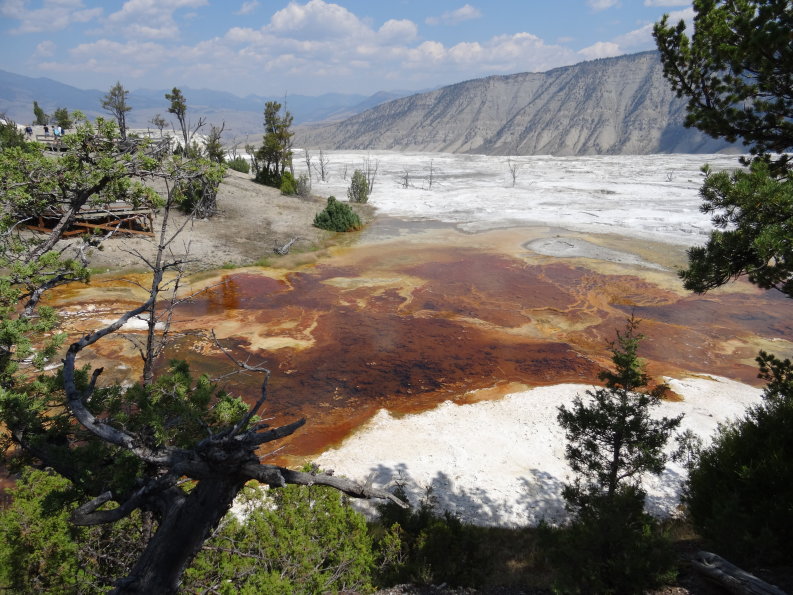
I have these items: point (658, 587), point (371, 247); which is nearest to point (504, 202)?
point (371, 247)

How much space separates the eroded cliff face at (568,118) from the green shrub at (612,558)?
137747 mm

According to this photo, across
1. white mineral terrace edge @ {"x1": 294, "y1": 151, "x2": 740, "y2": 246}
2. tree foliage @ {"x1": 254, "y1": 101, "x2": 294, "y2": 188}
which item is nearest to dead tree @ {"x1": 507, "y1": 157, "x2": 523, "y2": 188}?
white mineral terrace edge @ {"x1": 294, "y1": 151, "x2": 740, "y2": 246}

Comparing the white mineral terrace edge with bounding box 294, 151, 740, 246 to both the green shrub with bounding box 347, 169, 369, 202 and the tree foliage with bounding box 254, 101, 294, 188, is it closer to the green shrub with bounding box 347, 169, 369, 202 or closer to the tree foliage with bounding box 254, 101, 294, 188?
the green shrub with bounding box 347, 169, 369, 202

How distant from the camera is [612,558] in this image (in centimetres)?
595

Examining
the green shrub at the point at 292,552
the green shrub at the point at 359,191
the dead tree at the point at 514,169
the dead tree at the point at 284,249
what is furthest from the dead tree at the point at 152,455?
the dead tree at the point at 514,169

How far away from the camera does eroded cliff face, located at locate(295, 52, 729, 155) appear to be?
137375 millimetres

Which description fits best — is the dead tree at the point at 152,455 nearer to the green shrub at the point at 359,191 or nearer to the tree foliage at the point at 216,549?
the tree foliage at the point at 216,549

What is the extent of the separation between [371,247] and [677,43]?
26649mm

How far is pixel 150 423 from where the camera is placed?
511cm

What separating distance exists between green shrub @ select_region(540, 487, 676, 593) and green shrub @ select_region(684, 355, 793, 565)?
1.18 m

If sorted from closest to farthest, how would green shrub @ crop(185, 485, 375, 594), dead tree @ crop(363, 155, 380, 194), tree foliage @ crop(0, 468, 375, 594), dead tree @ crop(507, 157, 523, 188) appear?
green shrub @ crop(185, 485, 375, 594) < tree foliage @ crop(0, 468, 375, 594) < dead tree @ crop(363, 155, 380, 194) < dead tree @ crop(507, 157, 523, 188)

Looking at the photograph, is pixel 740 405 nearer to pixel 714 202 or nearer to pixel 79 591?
pixel 714 202

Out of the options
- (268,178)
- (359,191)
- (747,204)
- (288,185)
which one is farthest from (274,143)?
(747,204)

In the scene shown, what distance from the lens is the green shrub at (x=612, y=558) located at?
18.7ft
